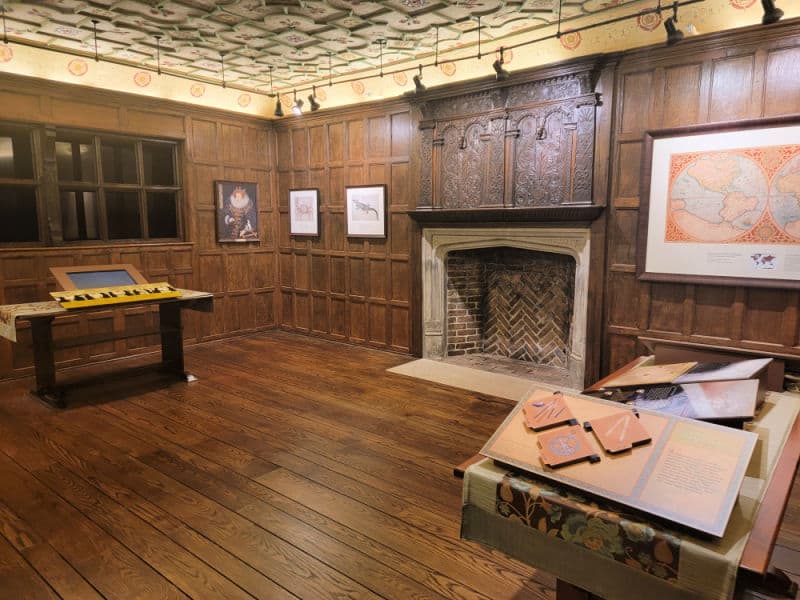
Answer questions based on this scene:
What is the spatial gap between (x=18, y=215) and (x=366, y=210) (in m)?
3.53

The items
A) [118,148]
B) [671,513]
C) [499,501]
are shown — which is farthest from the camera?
[118,148]

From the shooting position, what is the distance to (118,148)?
6000mm

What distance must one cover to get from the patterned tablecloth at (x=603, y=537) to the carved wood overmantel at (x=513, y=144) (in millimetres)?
3495

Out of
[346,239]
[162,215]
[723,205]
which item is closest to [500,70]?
[723,205]

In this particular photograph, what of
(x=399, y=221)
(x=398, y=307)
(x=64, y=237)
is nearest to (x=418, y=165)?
(x=399, y=221)

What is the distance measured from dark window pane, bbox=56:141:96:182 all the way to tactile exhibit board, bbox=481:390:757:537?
5.73m

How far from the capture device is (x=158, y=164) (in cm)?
634

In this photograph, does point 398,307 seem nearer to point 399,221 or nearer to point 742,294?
point 399,221

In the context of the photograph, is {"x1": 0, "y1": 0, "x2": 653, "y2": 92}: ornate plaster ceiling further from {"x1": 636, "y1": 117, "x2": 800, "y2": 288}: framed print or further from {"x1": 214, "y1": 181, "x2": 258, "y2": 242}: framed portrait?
{"x1": 214, "y1": 181, "x2": 258, "y2": 242}: framed portrait

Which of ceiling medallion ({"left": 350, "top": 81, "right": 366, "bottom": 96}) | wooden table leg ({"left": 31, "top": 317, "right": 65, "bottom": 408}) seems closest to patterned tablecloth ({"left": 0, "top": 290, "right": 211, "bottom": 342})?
wooden table leg ({"left": 31, "top": 317, "right": 65, "bottom": 408})

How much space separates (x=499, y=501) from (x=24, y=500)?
2.86 m

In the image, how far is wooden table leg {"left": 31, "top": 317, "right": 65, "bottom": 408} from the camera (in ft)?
14.8

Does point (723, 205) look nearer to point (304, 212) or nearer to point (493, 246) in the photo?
point (493, 246)

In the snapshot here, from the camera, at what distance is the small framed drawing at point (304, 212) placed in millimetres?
6887
